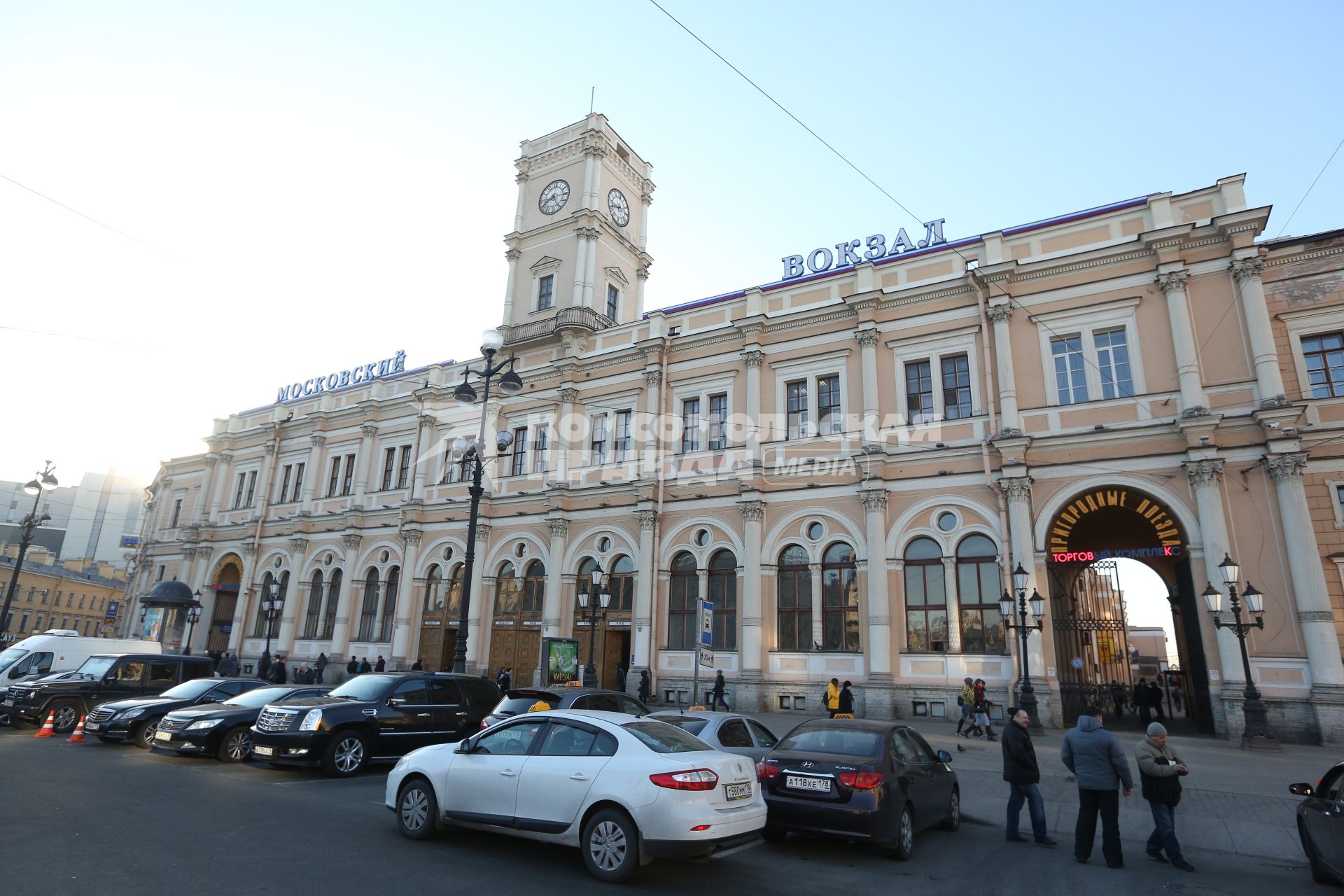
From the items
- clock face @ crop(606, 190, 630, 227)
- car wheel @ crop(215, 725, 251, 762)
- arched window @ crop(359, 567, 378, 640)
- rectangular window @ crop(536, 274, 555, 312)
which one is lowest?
car wheel @ crop(215, 725, 251, 762)

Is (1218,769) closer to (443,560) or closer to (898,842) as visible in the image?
(898,842)

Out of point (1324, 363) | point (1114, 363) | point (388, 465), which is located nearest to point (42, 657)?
point (388, 465)

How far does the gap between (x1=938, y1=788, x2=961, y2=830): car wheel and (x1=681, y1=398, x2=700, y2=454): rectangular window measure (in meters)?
19.6

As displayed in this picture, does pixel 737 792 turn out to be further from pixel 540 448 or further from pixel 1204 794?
pixel 540 448

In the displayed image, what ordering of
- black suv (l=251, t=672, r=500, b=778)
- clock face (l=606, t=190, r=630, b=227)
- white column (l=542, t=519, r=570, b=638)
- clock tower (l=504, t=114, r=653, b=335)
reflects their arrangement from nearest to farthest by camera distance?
black suv (l=251, t=672, r=500, b=778) < white column (l=542, t=519, r=570, b=638) < clock tower (l=504, t=114, r=653, b=335) < clock face (l=606, t=190, r=630, b=227)

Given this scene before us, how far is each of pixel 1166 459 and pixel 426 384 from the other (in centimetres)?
3199

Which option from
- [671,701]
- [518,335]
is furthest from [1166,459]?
[518,335]

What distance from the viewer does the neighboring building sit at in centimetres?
2038

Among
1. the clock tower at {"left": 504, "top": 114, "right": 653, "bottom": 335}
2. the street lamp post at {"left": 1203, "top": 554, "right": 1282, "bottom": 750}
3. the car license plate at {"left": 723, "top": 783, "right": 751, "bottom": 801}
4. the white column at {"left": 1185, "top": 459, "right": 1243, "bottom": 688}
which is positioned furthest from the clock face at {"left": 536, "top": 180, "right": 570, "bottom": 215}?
the car license plate at {"left": 723, "top": 783, "right": 751, "bottom": 801}

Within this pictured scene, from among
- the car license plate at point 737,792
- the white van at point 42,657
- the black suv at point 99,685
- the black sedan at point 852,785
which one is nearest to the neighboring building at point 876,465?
the black suv at point 99,685

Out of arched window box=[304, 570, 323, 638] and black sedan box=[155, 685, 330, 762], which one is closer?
black sedan box=[155, 685, 330, 762]

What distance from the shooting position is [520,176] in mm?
39656

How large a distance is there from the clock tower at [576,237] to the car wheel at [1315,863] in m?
29.9

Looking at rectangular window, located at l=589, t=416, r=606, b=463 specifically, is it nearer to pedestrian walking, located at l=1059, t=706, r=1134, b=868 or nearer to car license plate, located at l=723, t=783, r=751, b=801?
pedestrian walking, located at l=1059, t=706, r=1134, b=868
